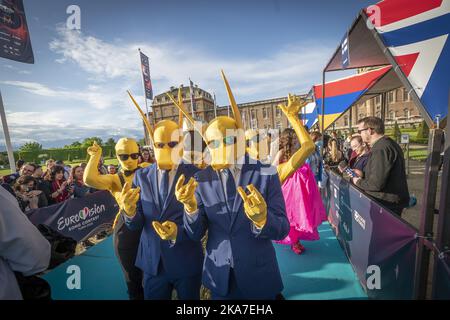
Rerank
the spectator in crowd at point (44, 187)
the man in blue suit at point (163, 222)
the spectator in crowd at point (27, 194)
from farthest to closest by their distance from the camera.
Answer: the spectator in crowd at point (44, 187)
the spectator in crowd at point (27, 194)
the man in blue suit at point (163, 222)

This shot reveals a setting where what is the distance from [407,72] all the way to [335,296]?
252 centimetres

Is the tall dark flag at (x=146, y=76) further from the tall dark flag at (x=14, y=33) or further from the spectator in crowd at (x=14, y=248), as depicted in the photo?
the spectator in crowd at (x=14, y=248)

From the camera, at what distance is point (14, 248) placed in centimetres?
127

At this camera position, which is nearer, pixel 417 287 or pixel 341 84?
pixel 417 287

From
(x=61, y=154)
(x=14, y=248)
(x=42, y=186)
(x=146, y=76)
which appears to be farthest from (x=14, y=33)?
(x=61, y=154)

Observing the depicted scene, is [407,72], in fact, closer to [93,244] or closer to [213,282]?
[213,282]

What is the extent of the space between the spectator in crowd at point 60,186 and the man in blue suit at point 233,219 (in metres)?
4.47

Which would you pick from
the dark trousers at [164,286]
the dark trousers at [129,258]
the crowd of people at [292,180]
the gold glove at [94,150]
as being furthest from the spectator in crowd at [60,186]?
the dark trousers at [164,286]

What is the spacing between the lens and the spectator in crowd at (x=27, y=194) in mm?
4047

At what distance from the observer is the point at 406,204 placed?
2693 mm

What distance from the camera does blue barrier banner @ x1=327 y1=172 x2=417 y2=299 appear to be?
5.99 feet

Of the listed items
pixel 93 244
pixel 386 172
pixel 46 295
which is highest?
pixel 386 172

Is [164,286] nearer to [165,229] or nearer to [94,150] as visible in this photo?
[165,229]

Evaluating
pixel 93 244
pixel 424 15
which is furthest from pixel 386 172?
pixel 93 244
